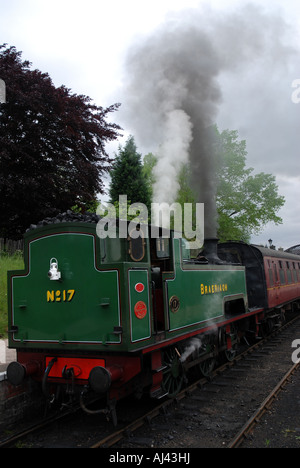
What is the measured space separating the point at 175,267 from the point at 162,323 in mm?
813

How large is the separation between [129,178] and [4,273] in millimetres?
14838

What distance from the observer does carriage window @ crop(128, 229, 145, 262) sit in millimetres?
4764

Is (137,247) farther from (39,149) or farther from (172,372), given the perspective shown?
(39,149)

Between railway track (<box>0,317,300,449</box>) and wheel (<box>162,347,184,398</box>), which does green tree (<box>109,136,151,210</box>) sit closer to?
railway track (<box>0,317,300,449</box>)

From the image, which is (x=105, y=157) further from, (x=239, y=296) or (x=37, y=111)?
(x=239, y=296)

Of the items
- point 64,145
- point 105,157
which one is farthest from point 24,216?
point 105,157

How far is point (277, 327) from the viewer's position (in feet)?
38.5

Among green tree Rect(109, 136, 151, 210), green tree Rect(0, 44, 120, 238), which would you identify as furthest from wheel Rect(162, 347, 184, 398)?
green tree Rect(109, 136, 151, 210)

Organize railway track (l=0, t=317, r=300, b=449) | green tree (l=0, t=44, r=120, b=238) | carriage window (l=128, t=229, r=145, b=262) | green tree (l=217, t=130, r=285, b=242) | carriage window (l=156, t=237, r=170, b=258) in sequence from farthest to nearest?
1. green tree (l=217, t=130, r=285, b=242)
2. green tree (l=0, t=44, r=120, b=238)
3. carriage window (l=156, t=237, r=170, b=258)
4. carriage window (l=128, t=229, r=145, b=262)
5. railway track (l=0, t=317, r=300, b=449)

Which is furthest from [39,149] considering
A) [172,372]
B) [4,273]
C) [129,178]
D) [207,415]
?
[129,178]

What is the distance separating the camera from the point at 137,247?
4.85 metres

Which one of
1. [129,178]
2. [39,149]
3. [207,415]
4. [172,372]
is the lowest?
[207,415]

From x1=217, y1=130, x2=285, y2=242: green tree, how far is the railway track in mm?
15970

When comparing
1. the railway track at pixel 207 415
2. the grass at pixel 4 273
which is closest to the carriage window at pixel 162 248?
the railway track at pixel 207 415
